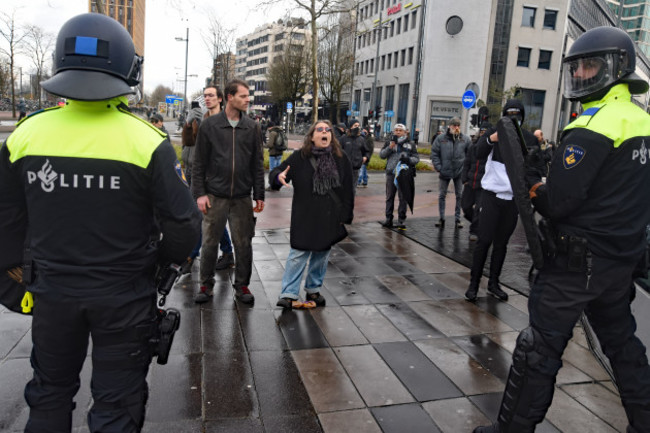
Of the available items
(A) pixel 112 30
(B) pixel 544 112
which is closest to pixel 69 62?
(A) pixel 112 30

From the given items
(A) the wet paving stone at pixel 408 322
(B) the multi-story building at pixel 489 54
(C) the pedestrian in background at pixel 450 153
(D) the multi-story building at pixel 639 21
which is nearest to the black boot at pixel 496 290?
(A) the wet paving stone at pixel 408 322

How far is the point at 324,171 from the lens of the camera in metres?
4.76

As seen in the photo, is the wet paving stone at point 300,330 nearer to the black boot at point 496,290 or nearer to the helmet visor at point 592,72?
the black boot at point 496,290

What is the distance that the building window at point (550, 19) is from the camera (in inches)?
1939

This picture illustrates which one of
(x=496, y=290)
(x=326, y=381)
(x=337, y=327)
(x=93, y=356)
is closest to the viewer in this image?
(x=93, y=356)

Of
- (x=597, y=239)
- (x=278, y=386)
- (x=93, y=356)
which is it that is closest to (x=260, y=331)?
(x=278, y=386)

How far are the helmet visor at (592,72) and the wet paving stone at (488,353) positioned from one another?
205 centimetres

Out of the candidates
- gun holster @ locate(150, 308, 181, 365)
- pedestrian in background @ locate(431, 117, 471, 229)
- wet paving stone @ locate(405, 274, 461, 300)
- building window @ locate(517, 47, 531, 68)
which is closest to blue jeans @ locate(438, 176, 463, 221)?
pedestrian in background @ locate(431, 117, 471, 229)

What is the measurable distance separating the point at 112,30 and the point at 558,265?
2405 millimetres

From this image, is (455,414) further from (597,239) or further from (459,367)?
(597,239)

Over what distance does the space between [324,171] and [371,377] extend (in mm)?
1950

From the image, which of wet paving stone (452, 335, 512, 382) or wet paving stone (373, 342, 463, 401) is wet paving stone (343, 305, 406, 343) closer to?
wet paving stone (373, 342, 463, 401)

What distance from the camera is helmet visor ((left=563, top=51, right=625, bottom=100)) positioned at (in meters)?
2.70

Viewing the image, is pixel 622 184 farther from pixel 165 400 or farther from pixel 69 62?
pixel 165 400
